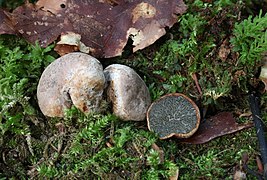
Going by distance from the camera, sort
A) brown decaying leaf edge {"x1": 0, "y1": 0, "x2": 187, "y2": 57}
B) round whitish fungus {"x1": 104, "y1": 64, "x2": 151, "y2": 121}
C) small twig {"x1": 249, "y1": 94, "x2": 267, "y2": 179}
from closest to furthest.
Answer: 1. small twig {"x1": 249, "y1": 94, "x2": 267, "y2": 179}
2. round whitish fungus {"x1": 104, "y1": 64, "x2": 151, "y2": 121}
3. brown decaying leaf edge {"x1": 0, "y1": 0, "x2": 187, "y2": 57}

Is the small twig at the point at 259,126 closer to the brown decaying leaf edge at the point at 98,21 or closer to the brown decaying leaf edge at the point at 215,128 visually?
the brown decaying leaf edge at the point at 215,128

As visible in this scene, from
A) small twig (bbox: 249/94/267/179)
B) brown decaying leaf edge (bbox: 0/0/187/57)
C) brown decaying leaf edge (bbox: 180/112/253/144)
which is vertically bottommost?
brown decaying leaf edge (bbox: 180/112/253/144)

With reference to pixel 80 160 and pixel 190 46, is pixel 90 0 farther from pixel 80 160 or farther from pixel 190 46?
pixel 80 160

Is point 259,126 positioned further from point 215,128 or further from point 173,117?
point 173,117

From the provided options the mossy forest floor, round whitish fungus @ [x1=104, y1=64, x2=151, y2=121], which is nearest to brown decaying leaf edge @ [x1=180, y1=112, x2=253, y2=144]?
the mossy forest floor

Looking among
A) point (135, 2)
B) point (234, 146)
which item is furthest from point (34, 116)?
point (234, 146)

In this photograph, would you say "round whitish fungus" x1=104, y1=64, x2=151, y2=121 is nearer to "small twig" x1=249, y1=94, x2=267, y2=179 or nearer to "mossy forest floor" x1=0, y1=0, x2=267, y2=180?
"mossy forest floor" x1=0, y1=0, x2=267, y2=180
